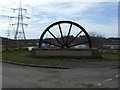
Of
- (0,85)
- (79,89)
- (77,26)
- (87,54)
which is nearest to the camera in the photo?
(79,89)

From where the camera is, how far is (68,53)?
840 inches

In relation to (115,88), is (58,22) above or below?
above

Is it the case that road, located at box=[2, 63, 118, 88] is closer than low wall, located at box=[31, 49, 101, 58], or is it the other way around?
road, located at box=[2, 63, 118, 88]

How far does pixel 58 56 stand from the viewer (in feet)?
70.0

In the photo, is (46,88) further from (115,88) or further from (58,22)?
(58,22)

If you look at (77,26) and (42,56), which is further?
(77,26)

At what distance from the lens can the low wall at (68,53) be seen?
21.0 meters

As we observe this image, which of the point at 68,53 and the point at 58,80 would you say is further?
the point at 68,53

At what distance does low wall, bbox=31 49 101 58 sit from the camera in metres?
21.0

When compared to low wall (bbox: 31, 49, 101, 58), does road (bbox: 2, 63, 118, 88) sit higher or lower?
lower

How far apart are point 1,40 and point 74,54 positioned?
126 feet

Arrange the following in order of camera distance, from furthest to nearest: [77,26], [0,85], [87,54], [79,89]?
1. [77,26]
2. [87,54]
3. [0,85]
4. [79,89]

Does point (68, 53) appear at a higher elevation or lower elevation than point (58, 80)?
higher

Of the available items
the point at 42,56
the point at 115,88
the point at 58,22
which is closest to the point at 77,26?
the point at 58,22
